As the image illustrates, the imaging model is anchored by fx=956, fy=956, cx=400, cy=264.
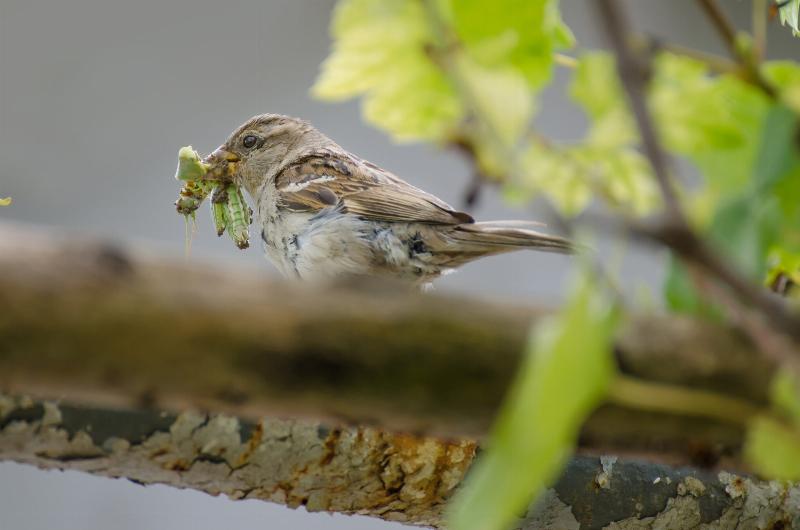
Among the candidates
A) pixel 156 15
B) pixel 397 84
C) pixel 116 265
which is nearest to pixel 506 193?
pixel 397 84

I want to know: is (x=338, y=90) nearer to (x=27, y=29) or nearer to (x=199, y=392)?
(x=199, y=392)

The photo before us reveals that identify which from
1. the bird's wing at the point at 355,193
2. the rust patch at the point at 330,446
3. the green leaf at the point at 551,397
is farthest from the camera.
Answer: the bird's wing at the point at 355,193

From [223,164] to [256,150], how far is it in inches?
4.0

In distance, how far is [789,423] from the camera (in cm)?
38

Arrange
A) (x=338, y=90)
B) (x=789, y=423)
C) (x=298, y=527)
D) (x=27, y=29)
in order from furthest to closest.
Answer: (x=298, y=527), (x=27, y=29), (x=338, y=90), (x=789, y=423)

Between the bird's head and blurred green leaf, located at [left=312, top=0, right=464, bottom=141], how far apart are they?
1999mm

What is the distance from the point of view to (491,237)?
198 cm

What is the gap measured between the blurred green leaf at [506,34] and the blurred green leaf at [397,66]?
0.02 metres

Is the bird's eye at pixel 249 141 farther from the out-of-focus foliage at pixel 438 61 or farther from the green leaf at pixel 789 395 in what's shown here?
the green leaf at pixel 789 395

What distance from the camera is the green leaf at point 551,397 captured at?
0.32 m

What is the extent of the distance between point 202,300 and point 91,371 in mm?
59

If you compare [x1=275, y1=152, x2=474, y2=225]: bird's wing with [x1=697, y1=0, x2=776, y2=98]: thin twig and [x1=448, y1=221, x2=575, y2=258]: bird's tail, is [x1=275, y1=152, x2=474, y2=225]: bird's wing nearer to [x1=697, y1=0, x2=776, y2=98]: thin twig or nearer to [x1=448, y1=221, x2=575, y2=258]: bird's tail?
[x1=448, y1=221, x2=575, y2=258]: bird's tail

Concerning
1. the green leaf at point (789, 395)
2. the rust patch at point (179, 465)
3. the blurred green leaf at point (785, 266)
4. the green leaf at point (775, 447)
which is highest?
the blurred green leaf at point (785, 266)

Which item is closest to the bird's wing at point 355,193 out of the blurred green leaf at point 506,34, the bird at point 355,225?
the bird at point 355,225
